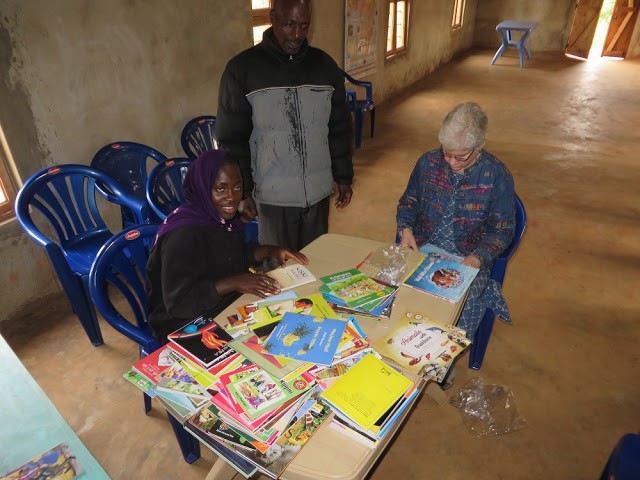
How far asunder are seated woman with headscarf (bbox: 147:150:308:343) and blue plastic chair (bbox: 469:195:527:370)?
1.06 m

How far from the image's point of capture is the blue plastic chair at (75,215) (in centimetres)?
Result: 261

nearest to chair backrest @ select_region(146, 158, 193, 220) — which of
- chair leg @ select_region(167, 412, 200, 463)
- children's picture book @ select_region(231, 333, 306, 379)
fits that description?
chair leg @ select_region(167, 412, 200, 463)

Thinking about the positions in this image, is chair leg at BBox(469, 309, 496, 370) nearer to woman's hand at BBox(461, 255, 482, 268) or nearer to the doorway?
woman's hand at BBox(461, 255, 482, 268)

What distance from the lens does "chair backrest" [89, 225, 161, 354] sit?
180cm

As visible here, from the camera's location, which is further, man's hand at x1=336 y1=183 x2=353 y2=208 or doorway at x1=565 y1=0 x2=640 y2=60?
doorway at x1=565 y1=0 x2=640 y2=60

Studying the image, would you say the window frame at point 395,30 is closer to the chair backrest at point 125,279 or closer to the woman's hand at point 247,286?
the chair backrest at point 125,279

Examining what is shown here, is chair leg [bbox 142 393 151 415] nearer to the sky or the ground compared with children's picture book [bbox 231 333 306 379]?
nearer to the ground

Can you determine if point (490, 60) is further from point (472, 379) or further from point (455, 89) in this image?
point (472, 379)

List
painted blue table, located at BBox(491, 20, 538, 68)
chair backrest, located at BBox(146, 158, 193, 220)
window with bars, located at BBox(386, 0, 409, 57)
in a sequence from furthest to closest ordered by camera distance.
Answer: painted blue table, located at BBox(491, 20, 538, 68), window with bars, located at BBox(386, 0, 409, 57), chair backrest, located at BBox(146, 158, 193, 220)

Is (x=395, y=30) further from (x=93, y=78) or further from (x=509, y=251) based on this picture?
(x=509, y=251)

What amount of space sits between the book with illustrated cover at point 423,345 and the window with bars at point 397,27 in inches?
292

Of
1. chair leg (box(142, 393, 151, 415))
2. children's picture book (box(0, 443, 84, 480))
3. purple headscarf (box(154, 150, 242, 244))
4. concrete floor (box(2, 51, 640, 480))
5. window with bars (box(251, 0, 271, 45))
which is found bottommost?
concrete floor (box(2, 51, 640, 480))

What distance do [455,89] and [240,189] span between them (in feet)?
28.6

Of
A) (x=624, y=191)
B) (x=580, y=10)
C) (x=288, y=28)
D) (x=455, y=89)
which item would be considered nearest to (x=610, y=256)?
(x=624, y=191)
